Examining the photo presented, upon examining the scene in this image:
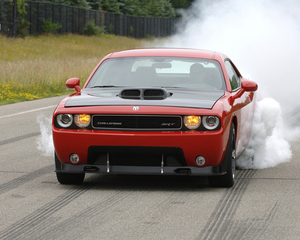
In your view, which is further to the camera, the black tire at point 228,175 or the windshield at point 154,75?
the windshield at point 154,75

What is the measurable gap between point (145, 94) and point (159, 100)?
23 cm

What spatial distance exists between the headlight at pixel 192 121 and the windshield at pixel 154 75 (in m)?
1.03

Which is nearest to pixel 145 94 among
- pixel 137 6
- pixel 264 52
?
pixel 264 52

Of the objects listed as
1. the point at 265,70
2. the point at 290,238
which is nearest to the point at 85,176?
the point at 290,238

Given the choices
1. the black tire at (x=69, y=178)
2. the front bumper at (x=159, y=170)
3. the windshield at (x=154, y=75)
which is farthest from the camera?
the windshield at (x=154, y=75)

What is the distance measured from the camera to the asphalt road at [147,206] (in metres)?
4.89

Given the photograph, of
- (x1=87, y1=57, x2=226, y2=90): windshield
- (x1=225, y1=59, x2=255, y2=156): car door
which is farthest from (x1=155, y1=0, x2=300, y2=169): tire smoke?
(x1=87, y1=57, x2=226, y2=90): windshield

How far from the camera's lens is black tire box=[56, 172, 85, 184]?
6.61 metres

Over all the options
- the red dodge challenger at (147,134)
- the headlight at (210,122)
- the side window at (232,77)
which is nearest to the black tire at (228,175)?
the red dodge challenger at (147,134)

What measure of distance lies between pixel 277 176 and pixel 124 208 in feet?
7.52

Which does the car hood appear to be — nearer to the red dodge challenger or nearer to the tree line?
the red dodge challenger

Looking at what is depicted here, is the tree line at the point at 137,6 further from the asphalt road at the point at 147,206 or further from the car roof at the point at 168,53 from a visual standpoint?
the asphalt road at the point at 147,206

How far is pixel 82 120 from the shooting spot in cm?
625

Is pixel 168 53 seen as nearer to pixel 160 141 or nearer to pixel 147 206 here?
pixel 160 141
